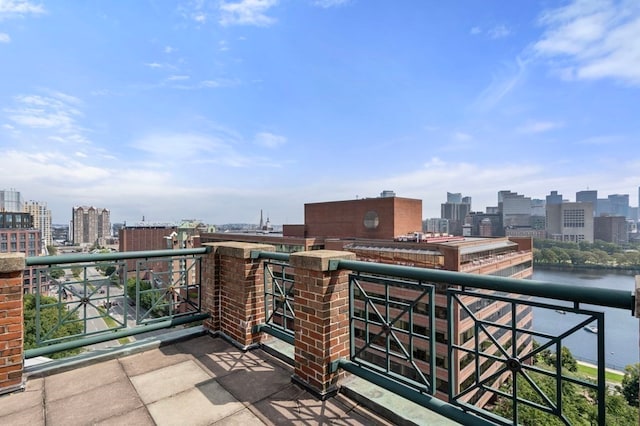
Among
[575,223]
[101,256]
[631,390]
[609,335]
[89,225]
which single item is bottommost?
[609,335]

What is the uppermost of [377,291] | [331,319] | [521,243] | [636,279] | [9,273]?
[636,279]

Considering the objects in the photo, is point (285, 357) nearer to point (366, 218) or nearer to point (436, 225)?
point (366, 218)

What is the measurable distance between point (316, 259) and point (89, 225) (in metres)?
183

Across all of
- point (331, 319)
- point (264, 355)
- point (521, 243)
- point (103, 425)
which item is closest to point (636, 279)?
point (331, 319)

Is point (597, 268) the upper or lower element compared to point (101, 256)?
lower

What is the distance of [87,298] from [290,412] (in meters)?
2.65

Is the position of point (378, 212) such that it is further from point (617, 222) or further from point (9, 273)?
point (617, 222)

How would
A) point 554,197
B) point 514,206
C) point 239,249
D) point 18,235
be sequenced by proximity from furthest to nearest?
point 554,197 < point 514,206 < point 18,235 < point 239,249

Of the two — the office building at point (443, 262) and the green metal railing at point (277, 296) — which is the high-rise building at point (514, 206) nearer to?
the office building at point (443, 262)

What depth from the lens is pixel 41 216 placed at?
5364 inches

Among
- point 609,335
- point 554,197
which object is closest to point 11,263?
point 609,335

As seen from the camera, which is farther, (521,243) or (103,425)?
(521,243)

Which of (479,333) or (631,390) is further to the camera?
(631,390)

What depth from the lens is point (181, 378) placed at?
323 cm
